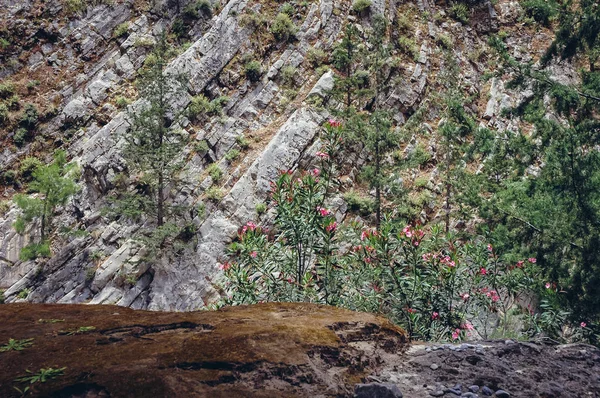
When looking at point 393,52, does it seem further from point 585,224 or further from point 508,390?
point 508,390

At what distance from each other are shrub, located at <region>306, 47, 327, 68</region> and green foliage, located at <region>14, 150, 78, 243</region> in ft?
40.0

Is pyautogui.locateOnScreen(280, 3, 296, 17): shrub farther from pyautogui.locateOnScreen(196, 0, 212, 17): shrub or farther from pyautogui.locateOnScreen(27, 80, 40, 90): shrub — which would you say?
pyautogui.locateOnScreen(27, 80, 40, 90): shrub

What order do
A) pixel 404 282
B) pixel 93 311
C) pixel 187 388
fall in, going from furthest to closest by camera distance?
pixel 404 282, pixel 93 311, pixel 187 388

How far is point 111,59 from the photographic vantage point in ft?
71.7

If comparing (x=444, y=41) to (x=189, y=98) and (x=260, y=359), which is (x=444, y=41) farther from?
(x=260, y=359)

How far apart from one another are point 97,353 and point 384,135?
38.5ft

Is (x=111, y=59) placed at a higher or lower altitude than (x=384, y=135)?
higher

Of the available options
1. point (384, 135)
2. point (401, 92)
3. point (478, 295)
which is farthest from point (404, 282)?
point (401, 92)

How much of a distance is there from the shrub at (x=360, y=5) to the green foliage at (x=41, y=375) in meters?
21.8

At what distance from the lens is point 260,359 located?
123 inches

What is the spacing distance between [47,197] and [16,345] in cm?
1806

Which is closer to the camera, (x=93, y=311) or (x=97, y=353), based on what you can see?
(x=97, y=353)

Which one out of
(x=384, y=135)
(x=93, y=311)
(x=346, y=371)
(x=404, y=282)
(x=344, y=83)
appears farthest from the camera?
(x=344, y=83)

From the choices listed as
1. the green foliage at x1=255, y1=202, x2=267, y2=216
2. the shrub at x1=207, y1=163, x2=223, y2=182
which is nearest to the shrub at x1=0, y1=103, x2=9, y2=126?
the shrub at x1=207, y1=163, x2=223, y2=182
